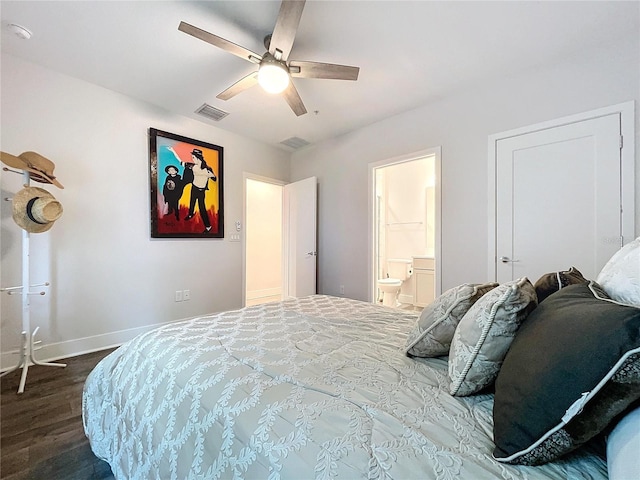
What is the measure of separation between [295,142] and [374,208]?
5.58 feet

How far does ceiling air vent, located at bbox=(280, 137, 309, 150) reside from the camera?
416 centimetres

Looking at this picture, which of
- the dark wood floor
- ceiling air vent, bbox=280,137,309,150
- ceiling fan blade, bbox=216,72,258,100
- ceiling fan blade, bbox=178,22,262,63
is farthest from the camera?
ceiling air vent, bbox=280,137,309,150

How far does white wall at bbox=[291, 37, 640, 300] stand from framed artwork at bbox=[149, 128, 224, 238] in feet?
4.99

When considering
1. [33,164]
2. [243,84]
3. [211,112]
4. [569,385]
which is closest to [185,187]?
[211,112]

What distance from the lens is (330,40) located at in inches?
84.6

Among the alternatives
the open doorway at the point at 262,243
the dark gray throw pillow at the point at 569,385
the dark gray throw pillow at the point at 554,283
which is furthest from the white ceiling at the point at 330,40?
the open doorway at the point at 262,243

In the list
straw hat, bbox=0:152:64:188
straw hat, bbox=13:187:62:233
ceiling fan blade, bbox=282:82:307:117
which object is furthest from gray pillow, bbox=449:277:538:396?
straw hat, bbox=0:152:64:188

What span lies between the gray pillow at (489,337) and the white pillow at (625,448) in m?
0.26

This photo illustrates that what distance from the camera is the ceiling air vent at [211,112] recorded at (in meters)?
3.22

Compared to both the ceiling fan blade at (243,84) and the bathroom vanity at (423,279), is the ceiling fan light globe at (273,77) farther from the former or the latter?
the bathroom vanity at (423,279)

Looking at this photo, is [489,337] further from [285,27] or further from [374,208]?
[374,208]

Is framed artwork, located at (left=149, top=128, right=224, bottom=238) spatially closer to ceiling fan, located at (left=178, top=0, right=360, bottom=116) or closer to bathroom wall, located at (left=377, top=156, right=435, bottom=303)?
ceiling fan, located at (left=178, top=0, right=360, bottom=116)

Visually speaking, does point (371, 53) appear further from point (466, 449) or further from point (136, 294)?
point (136, 294)

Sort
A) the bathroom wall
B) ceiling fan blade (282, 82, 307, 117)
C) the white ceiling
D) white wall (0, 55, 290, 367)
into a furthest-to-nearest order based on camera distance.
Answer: the bathroom wall < white wall (0, 55, 290, 367) < ceiling fan blade (282, 82, 307, 117) < the white ceiling
